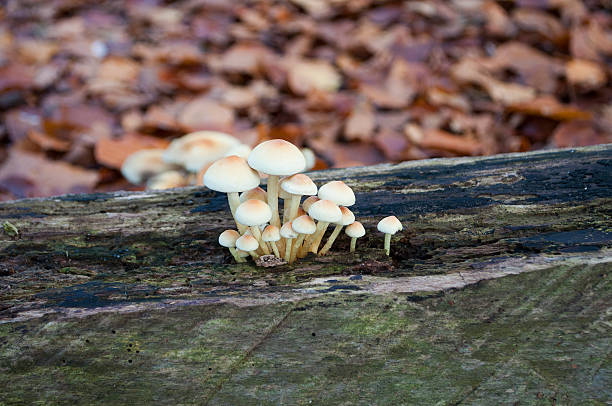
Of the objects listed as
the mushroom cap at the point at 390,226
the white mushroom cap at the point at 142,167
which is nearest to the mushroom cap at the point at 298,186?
the mushroom cap at the point at 390,226

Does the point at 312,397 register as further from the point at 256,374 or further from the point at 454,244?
the point at 454,244

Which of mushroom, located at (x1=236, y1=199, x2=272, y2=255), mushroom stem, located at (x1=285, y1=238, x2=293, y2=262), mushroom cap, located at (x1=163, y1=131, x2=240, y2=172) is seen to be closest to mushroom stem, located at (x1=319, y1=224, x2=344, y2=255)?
mushroom stem, located at (x1=285, y1=238, x2=293, y2=262)

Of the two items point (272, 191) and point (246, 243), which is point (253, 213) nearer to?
point (246, 243)

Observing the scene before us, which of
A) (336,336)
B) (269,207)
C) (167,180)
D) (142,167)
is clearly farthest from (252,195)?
(142,167)

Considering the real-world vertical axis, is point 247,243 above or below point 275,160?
below

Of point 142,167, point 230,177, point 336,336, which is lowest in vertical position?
point 336,336

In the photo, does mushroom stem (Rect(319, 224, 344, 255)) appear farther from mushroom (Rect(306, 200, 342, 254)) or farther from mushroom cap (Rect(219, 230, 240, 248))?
mushroom cap (Rect(219, 230, 240, 248))
